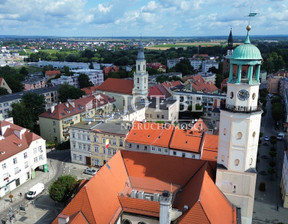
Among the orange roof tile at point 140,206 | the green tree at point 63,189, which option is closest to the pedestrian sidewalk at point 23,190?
A: the green tree at point 63,189

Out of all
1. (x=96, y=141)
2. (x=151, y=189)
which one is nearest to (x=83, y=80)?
(x=96, y=141)

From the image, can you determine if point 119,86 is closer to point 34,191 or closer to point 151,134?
point 151,134

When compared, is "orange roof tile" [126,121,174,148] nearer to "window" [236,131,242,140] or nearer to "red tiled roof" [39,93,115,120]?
"red tiled roof" [39,93,115,120]

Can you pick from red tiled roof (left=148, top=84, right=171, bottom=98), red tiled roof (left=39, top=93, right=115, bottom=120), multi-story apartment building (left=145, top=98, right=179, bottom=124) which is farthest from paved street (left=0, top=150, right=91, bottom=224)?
red tiled roof (left=148, top=84, right=171, bottom=98)

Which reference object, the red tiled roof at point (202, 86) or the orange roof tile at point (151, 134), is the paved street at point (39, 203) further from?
the red tiled roof at point (202, 86)

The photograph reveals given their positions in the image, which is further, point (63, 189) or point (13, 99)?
point (13, 99)

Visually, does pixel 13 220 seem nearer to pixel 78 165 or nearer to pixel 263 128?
pixel 78 165
